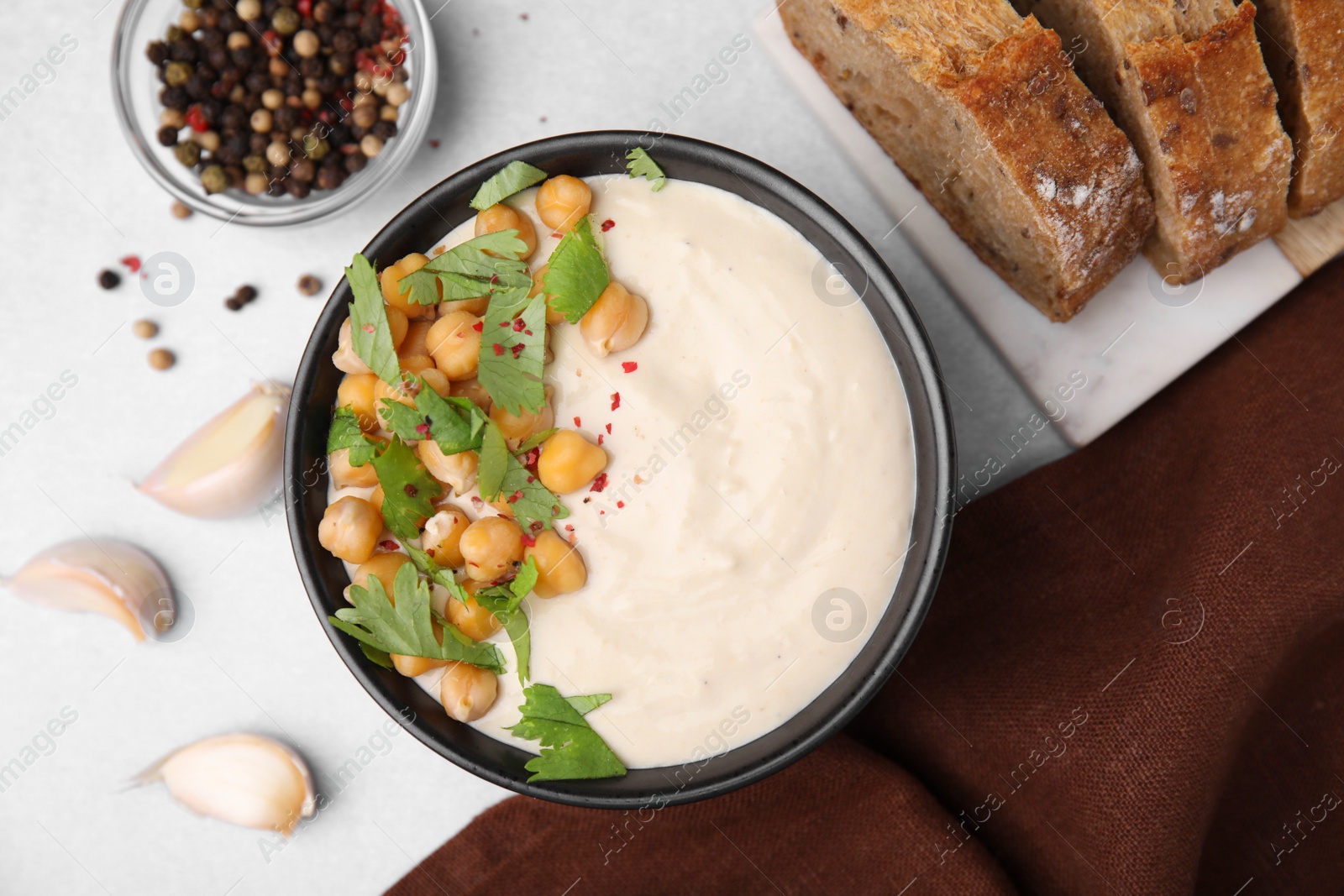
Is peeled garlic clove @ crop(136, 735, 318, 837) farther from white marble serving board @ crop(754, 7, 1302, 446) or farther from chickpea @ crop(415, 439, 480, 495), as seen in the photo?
white marble serving board @ crop(754, 7, 1302, 446)

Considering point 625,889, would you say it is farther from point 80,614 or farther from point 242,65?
point 242,65

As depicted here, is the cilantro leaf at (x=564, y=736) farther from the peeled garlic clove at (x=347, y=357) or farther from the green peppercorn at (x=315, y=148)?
the green peppercorn at (x=315, y=148)

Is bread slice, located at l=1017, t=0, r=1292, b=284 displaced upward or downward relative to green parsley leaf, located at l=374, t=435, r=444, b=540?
downward

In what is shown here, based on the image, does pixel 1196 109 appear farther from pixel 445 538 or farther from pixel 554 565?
pixel 445 538

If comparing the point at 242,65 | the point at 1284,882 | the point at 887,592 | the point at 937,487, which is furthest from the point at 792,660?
the point at 242,65

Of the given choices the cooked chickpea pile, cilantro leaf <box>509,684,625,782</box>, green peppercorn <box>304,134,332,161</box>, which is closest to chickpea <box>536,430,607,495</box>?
the cooked chickpea pile

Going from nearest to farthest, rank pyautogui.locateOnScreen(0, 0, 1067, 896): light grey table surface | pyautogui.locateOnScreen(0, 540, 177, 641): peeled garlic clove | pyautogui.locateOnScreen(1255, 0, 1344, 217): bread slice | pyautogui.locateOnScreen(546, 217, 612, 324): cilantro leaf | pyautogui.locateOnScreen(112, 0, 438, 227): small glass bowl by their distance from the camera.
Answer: pyautogui.locateOnScreen(546, 217, 612, 324): cilantro leaf < pyautogui.locateOnScreen(1255, 0, 1344, 217): bread slice < pyautogui.locateOnScreen(112, 0, 438, 227): small glass bowl < pyautogui.locateOnScreen(0, 0, 1067, 896): light grey table surface < pyautogui.locateOnScreen(0, 540, 177, 641): peeled garlic clove
